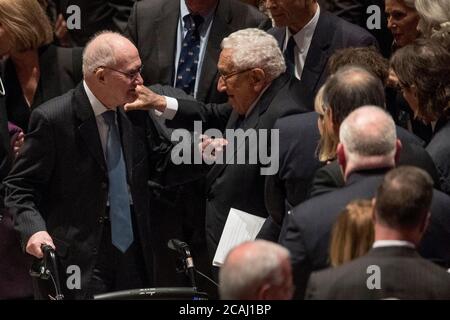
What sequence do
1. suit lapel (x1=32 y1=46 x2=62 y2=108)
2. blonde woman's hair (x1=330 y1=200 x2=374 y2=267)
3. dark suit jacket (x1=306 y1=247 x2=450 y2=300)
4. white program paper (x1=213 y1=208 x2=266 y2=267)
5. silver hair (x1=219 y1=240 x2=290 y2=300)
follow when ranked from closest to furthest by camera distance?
silver hair (x1=219 y1=240 x2=290 y2=300) < dark suit jacket (x1=306 y1=247 x2=450 y2=300) < blonde woman's hair (x1=330 y1=200 x2=374 y2=267) < white program paper (x1=213 y1=208 x2=266 y2=267) < suit lapel (x1=32 y1=46 x2=62 y2=108)

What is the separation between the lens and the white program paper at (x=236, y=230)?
620cm

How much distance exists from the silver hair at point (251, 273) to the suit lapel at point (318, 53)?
8.21 feet

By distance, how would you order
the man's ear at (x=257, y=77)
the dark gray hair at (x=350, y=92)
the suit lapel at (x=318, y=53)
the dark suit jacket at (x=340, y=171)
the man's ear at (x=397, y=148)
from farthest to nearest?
the suit lapel at (x=318, y=53) < the man's ear at (x=257, y=77) < the dark gray hair at (x=350, y=92) < the dark suit jacket at (x=340, y=171) < the man's ear at (x=397, y=148)

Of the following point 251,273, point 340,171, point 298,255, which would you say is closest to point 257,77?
point 340,171

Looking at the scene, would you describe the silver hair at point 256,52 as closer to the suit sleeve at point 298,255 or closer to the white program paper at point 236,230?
the white program paper at point 236,230

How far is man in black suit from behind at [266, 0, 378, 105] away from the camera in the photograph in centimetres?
692

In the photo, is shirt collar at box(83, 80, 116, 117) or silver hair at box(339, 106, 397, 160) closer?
silver hair at box(339, 106, 397, 160)

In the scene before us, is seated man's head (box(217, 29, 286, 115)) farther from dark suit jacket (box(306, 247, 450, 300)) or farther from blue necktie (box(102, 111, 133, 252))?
dark suit jacket (box(306, 247, 450, 300))

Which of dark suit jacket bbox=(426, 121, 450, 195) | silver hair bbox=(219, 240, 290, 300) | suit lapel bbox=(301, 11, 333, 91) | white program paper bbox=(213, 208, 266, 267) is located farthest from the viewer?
suit lapel bbox=(301, 11, 333, 91)

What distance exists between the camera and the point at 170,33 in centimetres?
731

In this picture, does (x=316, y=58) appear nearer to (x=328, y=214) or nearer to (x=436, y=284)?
(x=328, y=214)

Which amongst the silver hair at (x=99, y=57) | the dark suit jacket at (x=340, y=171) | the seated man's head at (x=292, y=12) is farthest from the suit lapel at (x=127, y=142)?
the dark suit jacket at (x=340, y=171)

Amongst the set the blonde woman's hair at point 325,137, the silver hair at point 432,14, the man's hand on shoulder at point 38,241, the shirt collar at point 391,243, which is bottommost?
the man's hand on shoulder at point 38,241

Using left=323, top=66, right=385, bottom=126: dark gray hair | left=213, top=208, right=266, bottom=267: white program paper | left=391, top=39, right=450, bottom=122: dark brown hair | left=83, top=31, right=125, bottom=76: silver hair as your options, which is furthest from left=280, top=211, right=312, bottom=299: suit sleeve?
left=83, top=31, right=125, bottom=76: silver hair
